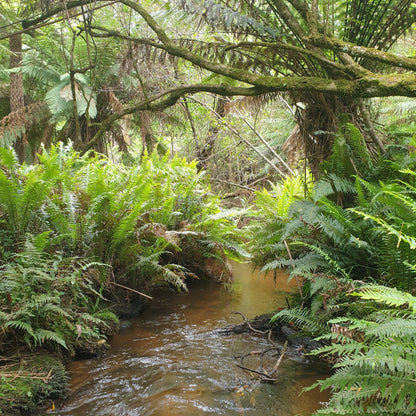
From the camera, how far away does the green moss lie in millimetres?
1588

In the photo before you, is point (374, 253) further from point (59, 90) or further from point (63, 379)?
point (59, 90)

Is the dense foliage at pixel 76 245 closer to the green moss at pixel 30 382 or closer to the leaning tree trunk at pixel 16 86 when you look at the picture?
the green moss at pixel 30 382

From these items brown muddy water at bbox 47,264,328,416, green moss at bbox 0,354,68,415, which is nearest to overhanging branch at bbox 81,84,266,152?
brown muddy water at bbox 47,264,328,416

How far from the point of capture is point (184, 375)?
80.8 inches

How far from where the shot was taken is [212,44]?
3.29 meters

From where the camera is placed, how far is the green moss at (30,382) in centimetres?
159

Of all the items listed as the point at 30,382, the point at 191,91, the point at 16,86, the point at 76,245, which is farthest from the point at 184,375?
the point at 16,86

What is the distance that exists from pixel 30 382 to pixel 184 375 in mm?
842

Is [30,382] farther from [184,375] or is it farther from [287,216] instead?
[287,216]

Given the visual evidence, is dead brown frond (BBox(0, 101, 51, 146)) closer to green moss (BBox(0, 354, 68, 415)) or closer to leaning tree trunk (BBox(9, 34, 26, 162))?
leaning tree trunk (BBox(9, 34, 26, 162))

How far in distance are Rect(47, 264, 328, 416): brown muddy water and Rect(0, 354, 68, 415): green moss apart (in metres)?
0.10

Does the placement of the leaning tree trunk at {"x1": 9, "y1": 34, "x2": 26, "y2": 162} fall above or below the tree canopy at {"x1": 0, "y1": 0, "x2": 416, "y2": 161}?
above

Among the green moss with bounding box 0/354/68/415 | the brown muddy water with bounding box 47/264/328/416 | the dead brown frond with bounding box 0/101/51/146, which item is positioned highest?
the dead brown frond with bounding box 0/101/51/146

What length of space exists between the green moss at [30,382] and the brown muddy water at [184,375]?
0.31 ft
